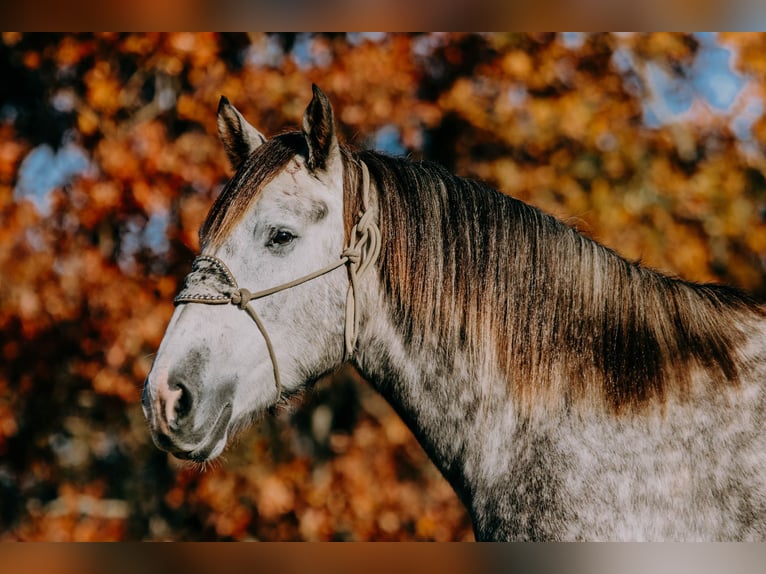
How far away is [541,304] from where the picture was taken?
72.4 inches

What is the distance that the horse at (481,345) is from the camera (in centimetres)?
170

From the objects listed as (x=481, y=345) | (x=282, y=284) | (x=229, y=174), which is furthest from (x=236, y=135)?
(x=229, y=174)

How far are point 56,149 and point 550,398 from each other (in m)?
4.23

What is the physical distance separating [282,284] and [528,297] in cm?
→ 67

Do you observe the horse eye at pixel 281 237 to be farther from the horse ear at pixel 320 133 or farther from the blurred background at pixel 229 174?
the blurred background at pixel 229 174

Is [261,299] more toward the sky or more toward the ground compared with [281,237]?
more toward the ground

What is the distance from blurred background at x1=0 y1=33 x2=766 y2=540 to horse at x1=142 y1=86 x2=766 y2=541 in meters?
2.46

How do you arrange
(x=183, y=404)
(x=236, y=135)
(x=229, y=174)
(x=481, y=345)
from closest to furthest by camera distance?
(x=183, y=404), (x=481, y=345), (x=236, y=135), (x=229, y=174)

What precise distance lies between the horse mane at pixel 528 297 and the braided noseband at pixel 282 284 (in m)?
0.04

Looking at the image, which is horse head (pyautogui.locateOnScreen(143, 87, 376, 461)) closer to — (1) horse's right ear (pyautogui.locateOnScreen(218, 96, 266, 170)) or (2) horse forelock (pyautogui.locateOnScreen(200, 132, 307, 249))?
(2) horse forelock (pyautogui.locateOnScreen(200, 132, 307, 249))

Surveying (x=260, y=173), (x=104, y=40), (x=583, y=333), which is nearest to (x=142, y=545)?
(x=260, y=173)

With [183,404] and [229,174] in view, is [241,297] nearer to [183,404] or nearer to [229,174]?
[183,404]

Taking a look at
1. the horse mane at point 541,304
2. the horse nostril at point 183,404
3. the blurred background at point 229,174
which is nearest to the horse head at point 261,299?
the horse nostril at point 183,404

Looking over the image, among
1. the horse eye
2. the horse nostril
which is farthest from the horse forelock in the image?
the horse nostril
